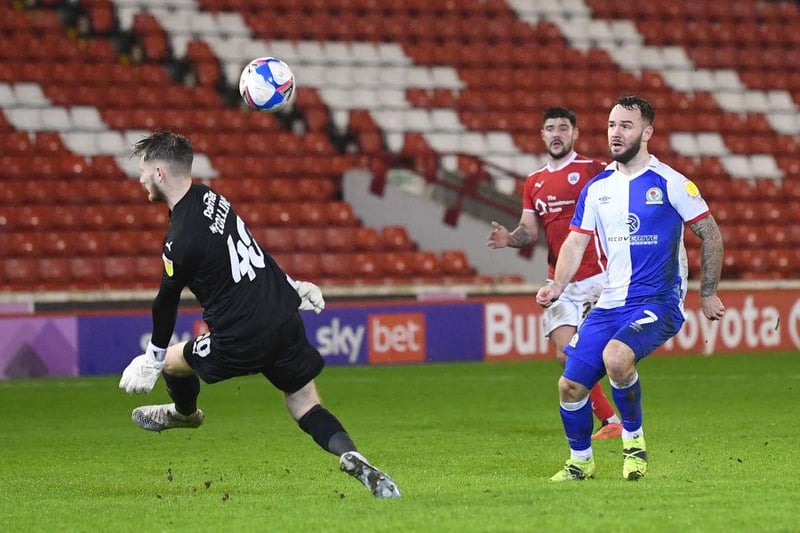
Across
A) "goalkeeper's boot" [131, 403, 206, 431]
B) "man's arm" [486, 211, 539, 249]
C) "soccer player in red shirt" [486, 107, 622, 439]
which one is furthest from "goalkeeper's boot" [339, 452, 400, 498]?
"soccer player in red shirt" [486, 107, 622, 439]

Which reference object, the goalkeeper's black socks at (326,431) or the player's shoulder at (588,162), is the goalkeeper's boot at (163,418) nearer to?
the goalkeeper's black socks at (326,431)

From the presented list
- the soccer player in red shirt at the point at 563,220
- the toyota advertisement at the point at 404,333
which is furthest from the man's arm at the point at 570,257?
the toyota advertisement at the point at 404,333

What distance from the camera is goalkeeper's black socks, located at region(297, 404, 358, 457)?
683 centimetres

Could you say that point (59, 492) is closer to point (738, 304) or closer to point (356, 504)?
point (356, 504)

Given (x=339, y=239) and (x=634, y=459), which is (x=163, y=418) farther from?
(x=339, y=239)

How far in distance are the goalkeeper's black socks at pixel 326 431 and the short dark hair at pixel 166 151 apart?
1322 mm

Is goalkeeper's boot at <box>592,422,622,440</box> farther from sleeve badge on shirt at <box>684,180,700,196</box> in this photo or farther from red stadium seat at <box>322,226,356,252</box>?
red stadium seat at <box>322,226,356,252</box>

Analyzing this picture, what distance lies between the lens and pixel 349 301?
17672mm

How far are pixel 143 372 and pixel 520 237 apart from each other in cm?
398

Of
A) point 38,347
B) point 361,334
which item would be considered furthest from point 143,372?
point 361,334

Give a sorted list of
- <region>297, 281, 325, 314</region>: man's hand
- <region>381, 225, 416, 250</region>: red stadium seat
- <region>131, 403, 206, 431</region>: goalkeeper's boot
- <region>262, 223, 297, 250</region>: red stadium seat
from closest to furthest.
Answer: <region>297, 281, 325, 314</region>: man's hand
<region>131, 403, 206, 431</region>: goalkeeper's boot
<region>262, 223, 297, 250</region>: red stadium seat
<region>381, 225, 416, 250</region>: red stadium seat

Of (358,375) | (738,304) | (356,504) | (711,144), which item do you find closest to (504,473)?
(356,504)

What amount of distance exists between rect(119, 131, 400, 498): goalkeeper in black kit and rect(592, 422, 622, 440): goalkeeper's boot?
3.39 meters

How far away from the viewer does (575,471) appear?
7.54 m
